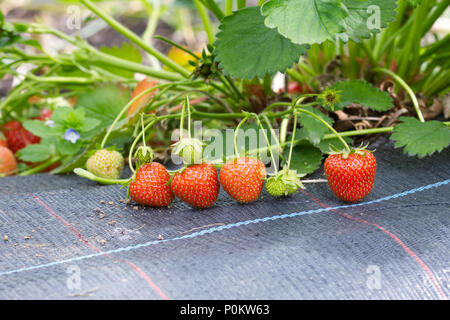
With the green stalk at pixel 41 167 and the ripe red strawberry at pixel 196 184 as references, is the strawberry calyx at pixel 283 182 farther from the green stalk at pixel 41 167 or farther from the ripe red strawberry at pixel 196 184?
the green stalk at pixel 41 167

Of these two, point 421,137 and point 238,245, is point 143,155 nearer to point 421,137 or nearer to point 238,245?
point 238,245

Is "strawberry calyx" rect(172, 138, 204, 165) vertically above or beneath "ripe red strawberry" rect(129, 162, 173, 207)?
above

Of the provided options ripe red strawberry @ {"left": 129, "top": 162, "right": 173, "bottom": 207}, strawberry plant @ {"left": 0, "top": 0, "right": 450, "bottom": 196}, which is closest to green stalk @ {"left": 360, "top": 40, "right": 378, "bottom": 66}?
strawberry plant @ {"left": 0, "top": 0, "right": 450, "bottom": 196}

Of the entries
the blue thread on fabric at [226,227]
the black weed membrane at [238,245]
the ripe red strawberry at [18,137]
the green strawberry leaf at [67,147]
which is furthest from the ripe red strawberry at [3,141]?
the blue thread on fabric at [226,227]

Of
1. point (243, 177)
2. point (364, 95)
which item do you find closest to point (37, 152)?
point (243, 177)

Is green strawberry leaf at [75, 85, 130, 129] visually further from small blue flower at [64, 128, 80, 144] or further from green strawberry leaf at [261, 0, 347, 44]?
green strawberry leaf at [261, 0, 347, 44]
